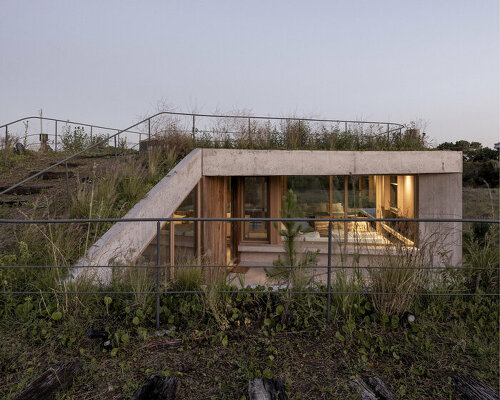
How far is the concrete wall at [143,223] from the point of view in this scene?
3.87 metres

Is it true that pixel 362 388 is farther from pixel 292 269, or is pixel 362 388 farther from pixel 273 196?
pixel 273 196

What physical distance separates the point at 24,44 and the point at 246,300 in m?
10.5

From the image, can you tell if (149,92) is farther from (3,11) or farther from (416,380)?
(416,380)

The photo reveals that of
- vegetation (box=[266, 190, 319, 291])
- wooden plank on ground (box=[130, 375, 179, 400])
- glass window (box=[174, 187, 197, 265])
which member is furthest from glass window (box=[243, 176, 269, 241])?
wooden plank on ground (box=[130, 375, 179, 400])

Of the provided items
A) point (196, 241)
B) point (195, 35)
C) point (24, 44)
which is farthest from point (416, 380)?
point (24, 44)

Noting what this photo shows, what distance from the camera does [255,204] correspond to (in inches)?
463

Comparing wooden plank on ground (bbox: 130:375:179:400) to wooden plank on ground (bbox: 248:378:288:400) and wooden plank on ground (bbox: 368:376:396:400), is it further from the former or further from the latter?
wooden plank on ground (bbox: 368:376:396:400)

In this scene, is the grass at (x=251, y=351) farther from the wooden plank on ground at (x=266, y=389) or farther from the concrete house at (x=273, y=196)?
the concrete house at (x=273, y=196)

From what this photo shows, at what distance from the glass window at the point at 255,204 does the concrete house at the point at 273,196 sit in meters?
0.04

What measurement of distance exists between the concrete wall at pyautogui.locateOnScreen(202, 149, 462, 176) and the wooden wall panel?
68 centimetres

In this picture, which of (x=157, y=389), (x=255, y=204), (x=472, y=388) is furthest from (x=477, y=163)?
(x=157, y=389)

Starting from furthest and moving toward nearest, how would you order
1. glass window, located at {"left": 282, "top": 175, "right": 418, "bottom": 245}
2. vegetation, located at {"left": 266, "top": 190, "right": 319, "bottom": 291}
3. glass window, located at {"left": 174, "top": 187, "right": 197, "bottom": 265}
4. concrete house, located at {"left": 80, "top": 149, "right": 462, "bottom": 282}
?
glass window, located at {"left": 282, "top": 175, "right": 418, "bottom": 245}
glass window, located at {"left": 174, "top": 187, "right": 197, "bottom": 265}
concrete house, located at {"left": 80, "top": 149, "right": 462, "bottom": 282}
vegetation, located at {"left": 266, "top": 190, "right": 319, "bottom": 291}

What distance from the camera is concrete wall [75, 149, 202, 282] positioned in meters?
3.87

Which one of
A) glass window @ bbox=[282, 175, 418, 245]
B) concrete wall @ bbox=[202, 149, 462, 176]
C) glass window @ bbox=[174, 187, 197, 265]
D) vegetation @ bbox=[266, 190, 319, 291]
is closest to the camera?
vegetation @ bbox=[266, 190, 319, 291]
